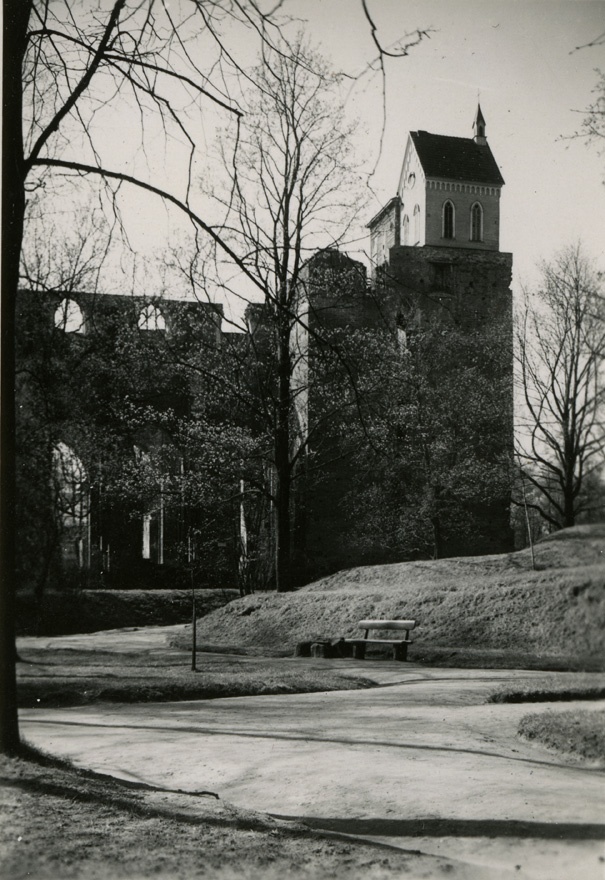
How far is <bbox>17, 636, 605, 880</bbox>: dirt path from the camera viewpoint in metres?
2.71

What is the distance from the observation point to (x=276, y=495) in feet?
20.5

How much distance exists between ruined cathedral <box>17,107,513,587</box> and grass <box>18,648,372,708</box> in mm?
386

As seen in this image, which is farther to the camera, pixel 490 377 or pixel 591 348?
pixel 490 377

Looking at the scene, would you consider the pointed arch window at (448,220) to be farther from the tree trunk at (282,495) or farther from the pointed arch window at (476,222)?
the tree trunk at (282,495)

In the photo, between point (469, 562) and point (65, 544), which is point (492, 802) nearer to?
point (65, 544)

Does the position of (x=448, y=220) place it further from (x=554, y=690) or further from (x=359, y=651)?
(x=359, y=651)

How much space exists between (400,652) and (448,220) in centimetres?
353

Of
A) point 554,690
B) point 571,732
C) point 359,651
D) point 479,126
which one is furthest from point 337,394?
point 359,651

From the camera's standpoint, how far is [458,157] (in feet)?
12.1

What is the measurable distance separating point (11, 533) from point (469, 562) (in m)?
2.84

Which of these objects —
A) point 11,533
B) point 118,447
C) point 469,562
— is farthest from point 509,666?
point 11,533

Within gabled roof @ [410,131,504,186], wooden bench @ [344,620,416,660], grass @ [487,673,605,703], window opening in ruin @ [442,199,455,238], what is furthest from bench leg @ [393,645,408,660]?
gabled roof @ [410,131,504,186]

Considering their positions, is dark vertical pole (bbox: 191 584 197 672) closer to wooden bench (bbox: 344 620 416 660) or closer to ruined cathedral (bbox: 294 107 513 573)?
wooden bench (bbox: 344 620 416 660)

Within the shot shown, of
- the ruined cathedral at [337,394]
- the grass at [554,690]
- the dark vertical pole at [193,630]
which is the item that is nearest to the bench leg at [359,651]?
the ruined cathedral at [337,394]
